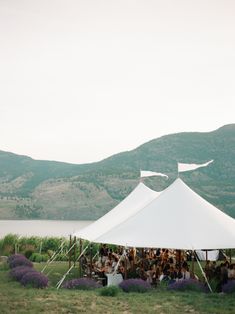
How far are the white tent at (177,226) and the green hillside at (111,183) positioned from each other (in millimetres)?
115679

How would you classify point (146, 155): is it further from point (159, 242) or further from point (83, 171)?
point (159, 242)

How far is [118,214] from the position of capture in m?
19.7

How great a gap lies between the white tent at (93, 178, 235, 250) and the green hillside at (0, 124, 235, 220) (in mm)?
115679

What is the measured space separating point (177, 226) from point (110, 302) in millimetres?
4352

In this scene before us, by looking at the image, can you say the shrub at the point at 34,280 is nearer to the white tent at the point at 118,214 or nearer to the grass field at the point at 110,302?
the grass field at the point at 110,302

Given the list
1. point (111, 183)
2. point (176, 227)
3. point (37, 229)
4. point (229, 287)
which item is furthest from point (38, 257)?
point (111, 183)

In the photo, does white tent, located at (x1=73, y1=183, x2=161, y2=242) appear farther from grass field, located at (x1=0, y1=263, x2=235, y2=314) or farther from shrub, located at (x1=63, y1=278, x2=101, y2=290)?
grass field, located at (x1=0, y1=263, x2=235, y2=314)

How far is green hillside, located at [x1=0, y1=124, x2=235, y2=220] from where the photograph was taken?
149 m

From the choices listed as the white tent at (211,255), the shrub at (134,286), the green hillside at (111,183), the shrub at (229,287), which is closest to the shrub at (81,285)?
the shrub at (134,286)

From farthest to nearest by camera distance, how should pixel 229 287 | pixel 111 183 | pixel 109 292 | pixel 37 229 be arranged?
pixel 111 183
pixel 37 229
pixel 229 287
pixel 109 292

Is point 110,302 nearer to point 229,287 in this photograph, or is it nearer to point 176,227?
point 229,287

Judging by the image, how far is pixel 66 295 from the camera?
38.8 ft

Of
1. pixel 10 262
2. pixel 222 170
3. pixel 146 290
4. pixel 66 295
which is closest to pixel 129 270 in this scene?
pixel 146 290

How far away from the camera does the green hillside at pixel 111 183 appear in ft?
490
